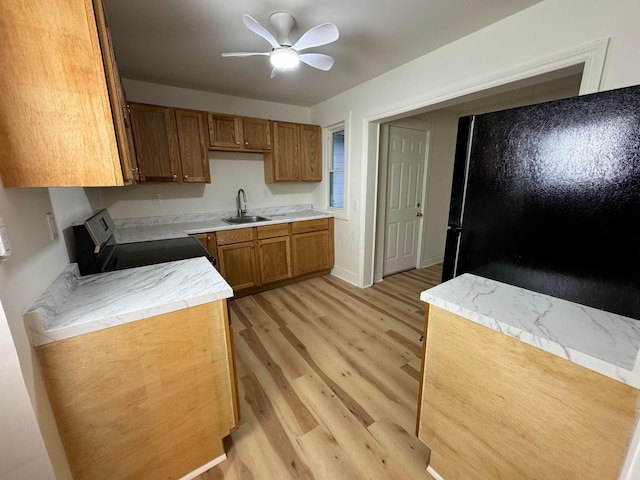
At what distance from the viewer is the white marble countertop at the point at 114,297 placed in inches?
34.6

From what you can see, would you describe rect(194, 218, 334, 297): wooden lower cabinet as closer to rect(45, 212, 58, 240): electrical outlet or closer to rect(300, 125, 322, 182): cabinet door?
rect(300, 125, 322, 182): cabinet door

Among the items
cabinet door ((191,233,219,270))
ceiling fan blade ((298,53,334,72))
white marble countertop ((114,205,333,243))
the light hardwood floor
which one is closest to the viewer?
the light hardwood floor

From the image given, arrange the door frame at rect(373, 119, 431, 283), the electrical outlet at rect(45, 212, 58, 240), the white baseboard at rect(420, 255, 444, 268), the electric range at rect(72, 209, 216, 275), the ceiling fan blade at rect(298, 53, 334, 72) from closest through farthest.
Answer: the electrical outlet at rect(45, 212, 58, 240) → the electric range at rect(72, 209, 216, 275) → the ceiling fan blade at rect(298, 53, 334, 72) → the door frame at rect(373, 119, 431, 283) → the white baseboard at rect(420, 255, 444, 268)

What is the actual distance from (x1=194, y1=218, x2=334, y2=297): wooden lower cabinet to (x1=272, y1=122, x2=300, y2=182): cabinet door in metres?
0.69

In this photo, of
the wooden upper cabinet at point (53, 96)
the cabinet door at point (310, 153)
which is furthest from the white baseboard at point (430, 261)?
the wooden upper cabinet at point (53, 96)

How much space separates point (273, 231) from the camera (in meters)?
3.14

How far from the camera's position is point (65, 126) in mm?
843

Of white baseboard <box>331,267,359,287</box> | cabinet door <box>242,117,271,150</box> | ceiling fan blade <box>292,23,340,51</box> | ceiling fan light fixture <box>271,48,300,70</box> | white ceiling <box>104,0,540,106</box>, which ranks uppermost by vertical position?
white ceiling <box>104,0,540,106</box>

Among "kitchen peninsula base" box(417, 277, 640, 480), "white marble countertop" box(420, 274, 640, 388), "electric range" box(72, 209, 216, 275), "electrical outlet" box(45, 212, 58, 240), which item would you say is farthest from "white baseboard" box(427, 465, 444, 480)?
"electrical outlet" box(45, 212, 58, 240)

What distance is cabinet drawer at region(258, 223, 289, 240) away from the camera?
3.05 metres

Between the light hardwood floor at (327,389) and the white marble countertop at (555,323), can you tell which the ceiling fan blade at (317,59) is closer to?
the white marble countertop at (555,323)

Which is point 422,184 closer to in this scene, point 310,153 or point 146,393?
point 310,153

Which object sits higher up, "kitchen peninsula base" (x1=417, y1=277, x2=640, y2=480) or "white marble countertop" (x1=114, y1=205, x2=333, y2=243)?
"white marble countertop" (x1=114, y1=205, x2=333, y2=243)

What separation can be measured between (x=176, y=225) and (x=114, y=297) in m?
2.07
